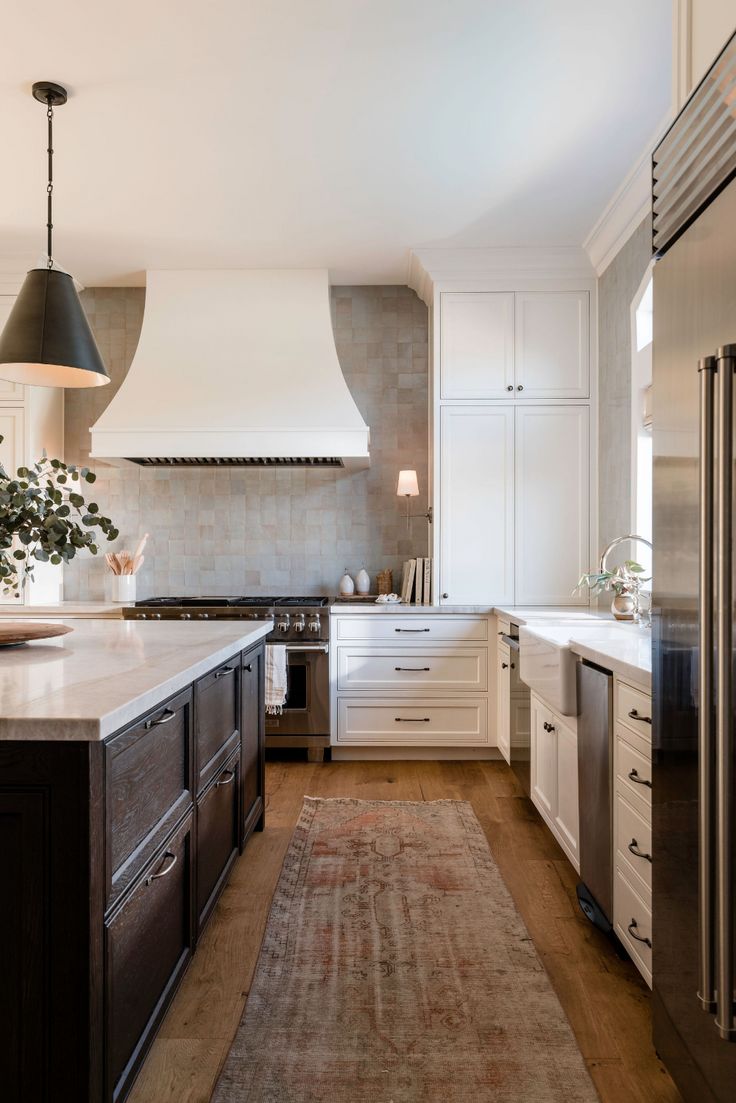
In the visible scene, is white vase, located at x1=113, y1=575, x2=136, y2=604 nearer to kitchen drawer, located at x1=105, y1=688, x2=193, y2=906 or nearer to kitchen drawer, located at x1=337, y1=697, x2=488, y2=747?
kitchen drawer, located at x1=337, y1=697, x2=488, y2=747

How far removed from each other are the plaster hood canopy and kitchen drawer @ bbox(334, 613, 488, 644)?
3.08ft

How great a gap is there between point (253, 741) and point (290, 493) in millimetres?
2122

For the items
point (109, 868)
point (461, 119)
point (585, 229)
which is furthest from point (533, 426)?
point (109, 868)

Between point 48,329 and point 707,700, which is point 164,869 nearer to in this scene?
point 707,700

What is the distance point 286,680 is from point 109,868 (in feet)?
8.30

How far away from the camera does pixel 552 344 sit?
3936 mm

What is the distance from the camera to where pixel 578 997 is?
174 cm

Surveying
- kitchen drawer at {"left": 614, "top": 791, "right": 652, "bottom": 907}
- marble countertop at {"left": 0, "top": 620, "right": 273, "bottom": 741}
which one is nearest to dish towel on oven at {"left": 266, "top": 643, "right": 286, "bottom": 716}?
marble countertop at {"left": 0, "top": 620, "right": 273, "bottom": 741}

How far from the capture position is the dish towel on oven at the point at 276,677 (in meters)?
3.67

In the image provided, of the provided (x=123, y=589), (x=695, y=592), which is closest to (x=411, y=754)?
(x=123, y=589)

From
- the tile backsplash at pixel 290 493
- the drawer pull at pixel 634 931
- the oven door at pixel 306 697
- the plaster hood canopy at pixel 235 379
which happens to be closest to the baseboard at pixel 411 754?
the oven door at pixel 306 697

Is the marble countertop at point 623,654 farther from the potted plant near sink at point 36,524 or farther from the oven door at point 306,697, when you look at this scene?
the oven door at point 306,697

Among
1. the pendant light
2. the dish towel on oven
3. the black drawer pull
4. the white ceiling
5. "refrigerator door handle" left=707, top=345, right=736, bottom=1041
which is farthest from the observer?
the dish towel on oven

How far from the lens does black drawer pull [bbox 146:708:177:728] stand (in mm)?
1414
